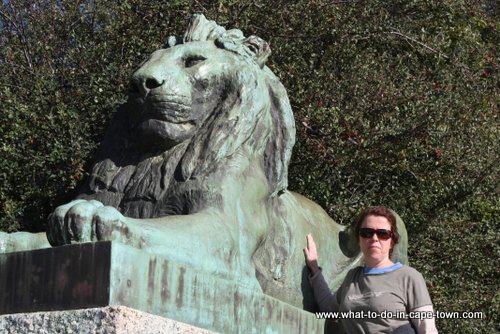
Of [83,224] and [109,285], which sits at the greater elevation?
[83,224]

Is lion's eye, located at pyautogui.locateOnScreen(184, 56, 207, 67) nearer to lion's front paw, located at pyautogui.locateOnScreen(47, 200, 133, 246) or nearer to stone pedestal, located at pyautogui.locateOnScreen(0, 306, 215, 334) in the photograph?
lion's front paw, located at pyautogui.locateOnScreen(47, 200, 133, 246)

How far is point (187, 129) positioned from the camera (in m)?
6.07

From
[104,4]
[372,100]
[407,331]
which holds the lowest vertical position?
[407,331]

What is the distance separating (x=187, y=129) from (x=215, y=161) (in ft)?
0.77

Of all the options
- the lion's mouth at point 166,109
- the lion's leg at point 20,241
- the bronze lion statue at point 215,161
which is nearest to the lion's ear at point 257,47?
the bronze lion statue at point 215,161

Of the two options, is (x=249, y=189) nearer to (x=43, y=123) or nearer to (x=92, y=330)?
(x=92, y=330)

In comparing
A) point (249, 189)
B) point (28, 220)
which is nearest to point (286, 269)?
point (249, 189)

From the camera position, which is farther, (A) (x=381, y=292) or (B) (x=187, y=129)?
(B) (x=187, y=129)

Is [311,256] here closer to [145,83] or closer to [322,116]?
[145,83]

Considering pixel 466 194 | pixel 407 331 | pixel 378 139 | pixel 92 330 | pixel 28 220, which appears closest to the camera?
pixel 92 330

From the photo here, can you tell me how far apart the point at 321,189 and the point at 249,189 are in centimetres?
405

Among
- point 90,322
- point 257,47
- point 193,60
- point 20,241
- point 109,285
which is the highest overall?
point 257,47

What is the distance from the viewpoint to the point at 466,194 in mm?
11188

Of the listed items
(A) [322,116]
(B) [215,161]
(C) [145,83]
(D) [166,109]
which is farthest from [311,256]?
(A) [322,116]
